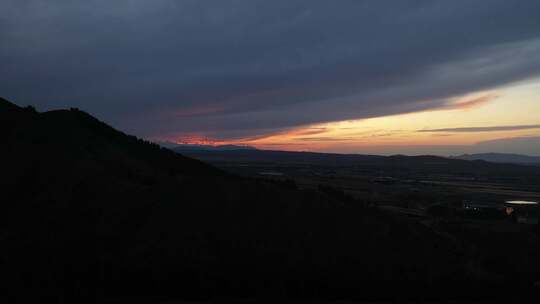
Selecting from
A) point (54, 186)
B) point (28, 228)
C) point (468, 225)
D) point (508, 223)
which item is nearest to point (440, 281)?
point (28, 228)

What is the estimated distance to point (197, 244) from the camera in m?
16.5

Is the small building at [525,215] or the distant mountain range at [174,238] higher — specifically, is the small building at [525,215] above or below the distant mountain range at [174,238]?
below

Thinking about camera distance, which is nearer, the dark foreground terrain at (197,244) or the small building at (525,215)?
the dark foreground terrain at (197,244)

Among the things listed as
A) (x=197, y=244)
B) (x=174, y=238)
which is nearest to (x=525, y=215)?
(x=197, y=244)

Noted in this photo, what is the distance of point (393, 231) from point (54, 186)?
1531 cm

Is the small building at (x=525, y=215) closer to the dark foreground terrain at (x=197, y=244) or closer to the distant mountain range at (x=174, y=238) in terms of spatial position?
the dark foreground terrain at (x=197, y=244)

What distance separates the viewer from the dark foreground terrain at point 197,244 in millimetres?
13352

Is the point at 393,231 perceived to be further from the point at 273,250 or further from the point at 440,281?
the point at 273,250

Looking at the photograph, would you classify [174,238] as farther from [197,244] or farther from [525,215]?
[525,215]

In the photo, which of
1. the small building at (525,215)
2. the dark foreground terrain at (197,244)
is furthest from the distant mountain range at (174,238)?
the small building at (525,215)

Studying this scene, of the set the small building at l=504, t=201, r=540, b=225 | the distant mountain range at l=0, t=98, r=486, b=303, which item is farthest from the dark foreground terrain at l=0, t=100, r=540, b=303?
the small building at l=504, t=201, r=540, b=225

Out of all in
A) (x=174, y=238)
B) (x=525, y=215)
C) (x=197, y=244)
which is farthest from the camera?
(x=525, y=215)

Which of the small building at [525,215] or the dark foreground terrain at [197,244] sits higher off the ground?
the dark foreground terrain at [197,244]

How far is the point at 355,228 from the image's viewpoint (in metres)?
20.1
